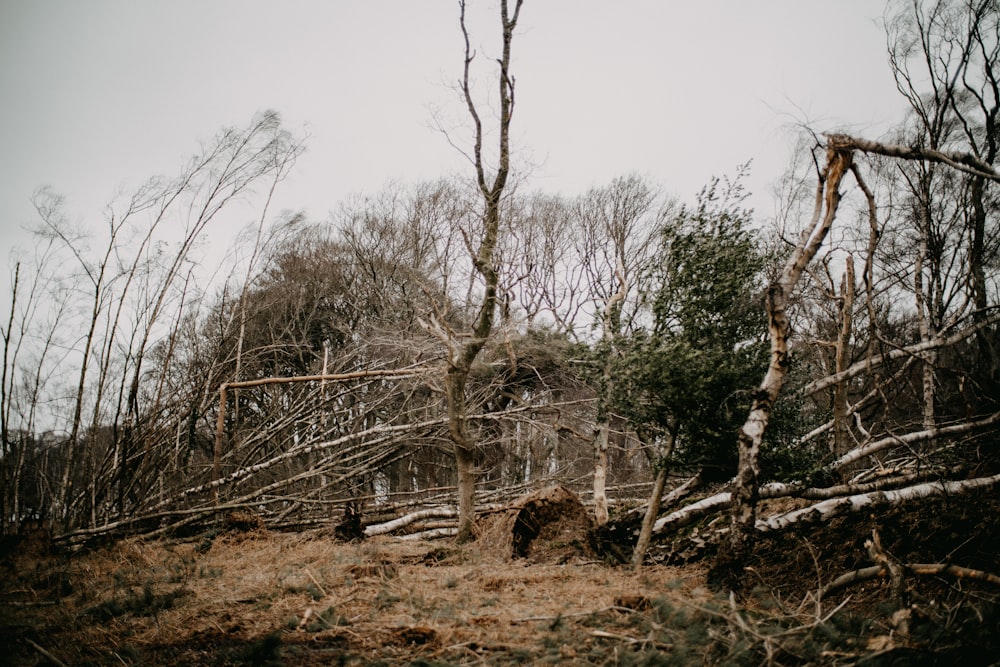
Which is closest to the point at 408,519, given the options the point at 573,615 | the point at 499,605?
the point at 499,605

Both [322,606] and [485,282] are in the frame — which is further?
[485,282]

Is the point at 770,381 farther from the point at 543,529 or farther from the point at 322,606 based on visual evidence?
the point at 322,606

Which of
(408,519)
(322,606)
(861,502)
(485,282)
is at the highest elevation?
(485,282)

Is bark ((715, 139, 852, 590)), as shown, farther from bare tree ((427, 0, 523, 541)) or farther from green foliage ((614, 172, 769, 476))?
bare tree ((427, 0, 523, 541))

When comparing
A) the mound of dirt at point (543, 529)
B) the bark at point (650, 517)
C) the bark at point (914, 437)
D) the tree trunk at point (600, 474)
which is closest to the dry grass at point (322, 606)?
the mound of dirt at point (543, 529)

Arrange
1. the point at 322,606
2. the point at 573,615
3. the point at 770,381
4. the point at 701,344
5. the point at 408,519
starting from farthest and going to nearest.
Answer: the point at 408,519, the point at 701,344, the point at 770,381, the point at 322,606, the point at 573,615

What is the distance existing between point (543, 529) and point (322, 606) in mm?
3499

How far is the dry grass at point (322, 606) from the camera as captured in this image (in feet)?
10.4

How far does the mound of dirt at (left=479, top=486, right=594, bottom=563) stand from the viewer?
21.9ft

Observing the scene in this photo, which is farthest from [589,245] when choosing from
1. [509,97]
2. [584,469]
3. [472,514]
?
[472,514]

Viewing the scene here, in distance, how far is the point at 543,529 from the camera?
7008 millimetres

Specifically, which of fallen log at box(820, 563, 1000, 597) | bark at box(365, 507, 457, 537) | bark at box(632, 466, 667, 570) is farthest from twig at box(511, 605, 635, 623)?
bark at box(365, 507, 457, 537)

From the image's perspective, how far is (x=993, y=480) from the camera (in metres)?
5.35

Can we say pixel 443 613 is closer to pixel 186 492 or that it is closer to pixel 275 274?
pixel 186 492
